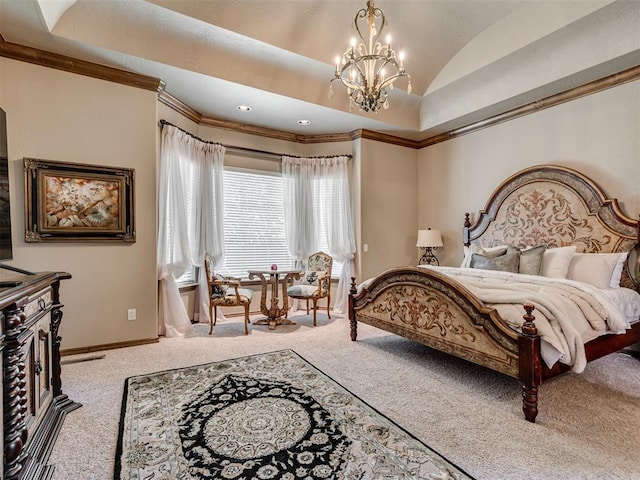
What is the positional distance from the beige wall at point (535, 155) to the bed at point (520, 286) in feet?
0.58

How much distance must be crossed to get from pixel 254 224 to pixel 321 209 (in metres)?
1.18

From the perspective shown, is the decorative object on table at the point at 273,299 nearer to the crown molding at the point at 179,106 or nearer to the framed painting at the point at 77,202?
the framed painting at the point at 77,202

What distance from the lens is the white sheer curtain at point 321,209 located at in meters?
5.54

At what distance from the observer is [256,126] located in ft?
17.6

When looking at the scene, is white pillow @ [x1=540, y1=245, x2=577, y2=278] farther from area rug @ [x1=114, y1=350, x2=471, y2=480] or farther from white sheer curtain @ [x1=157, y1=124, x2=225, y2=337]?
white sheer curtain @ [x1=157, y1=124, x2=225, y2=337]

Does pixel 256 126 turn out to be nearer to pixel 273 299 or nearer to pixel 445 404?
pixel 273 299

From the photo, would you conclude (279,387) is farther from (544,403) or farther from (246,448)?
(544,403)

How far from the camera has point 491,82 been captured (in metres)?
4.38

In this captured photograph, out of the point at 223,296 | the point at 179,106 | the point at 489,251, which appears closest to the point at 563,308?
the point at 489,251

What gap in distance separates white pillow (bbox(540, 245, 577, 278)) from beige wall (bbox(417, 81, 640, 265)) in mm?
749

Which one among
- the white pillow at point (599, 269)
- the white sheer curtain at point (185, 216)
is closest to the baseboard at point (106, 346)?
the white sheer curtain at point (185, 216)

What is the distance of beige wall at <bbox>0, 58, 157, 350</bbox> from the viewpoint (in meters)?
3.18

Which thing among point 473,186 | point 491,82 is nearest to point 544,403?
point 473,186

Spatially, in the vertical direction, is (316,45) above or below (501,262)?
above
